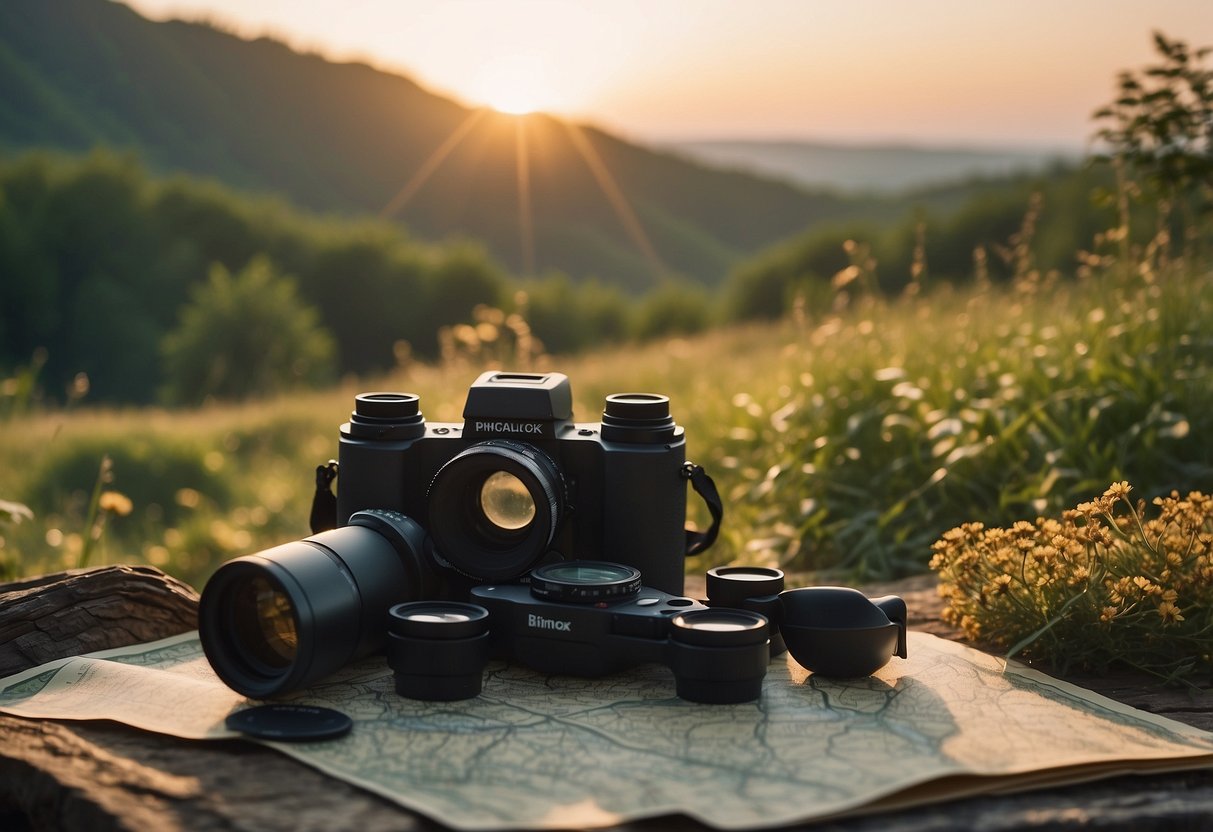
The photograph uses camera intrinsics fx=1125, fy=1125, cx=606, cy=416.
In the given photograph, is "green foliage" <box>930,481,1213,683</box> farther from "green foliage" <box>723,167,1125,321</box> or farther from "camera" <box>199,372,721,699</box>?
"green foliage" <box>723,167,1125,321</box>

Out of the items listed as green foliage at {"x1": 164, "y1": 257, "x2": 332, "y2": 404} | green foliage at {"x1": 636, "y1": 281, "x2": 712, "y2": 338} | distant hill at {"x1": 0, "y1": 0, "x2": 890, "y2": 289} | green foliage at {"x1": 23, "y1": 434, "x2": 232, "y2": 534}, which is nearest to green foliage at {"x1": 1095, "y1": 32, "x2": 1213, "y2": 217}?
green foliage at {"x1": 23, "y1": 434, "x2": 232, "y2": 534}

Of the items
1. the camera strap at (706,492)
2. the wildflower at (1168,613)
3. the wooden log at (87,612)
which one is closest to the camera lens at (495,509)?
the camera strap at (706,492)

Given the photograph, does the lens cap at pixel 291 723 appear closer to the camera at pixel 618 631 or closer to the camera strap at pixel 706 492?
the camera at pixel 618 631

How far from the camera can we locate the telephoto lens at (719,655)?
279 cm

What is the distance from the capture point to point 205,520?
26.5ft

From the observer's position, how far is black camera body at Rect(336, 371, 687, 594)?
3.14 meters

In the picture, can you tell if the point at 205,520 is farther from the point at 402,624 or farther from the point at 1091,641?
the point at 1091,641

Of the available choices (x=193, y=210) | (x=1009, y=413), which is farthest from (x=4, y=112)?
(x=1009, y=413)

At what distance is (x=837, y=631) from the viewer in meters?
2.98

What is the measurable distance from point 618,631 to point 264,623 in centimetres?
90

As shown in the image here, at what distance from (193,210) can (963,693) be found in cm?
5232

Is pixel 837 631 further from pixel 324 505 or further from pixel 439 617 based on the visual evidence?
pixel 324 505

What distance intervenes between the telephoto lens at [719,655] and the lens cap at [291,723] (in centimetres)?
82

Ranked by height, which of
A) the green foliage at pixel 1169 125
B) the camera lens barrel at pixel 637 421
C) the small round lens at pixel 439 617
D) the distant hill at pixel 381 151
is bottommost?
the small round lens at pixel 439 617
